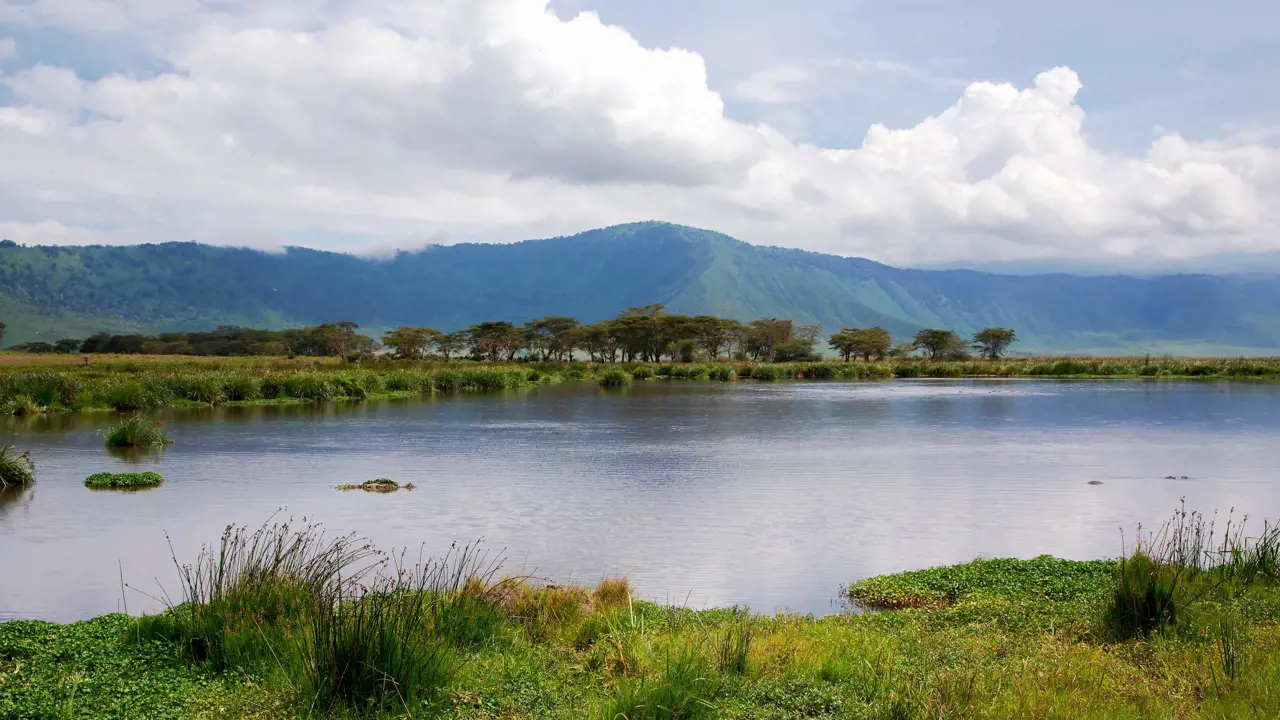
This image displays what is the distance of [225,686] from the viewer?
23.1 feet

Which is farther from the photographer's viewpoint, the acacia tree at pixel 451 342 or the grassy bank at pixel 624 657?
the acacia tree at pixel 451 342

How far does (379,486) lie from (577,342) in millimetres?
85792

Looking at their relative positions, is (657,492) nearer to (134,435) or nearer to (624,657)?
(624,657)

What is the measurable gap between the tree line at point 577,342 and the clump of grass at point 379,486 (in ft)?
220

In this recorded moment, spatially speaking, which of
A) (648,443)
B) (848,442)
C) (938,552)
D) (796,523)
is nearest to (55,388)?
(648,443)

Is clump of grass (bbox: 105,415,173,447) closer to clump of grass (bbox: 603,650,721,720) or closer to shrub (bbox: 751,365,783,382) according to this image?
clump of grass (bbox: 603,650,721,720)

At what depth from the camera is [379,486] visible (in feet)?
63.4

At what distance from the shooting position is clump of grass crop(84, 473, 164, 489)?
62.4 ft

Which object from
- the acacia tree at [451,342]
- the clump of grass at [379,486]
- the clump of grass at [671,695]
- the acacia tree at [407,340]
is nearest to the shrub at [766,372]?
the acacia tree at [407,340]

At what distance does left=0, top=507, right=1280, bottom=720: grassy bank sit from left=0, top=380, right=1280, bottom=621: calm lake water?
2.40 m

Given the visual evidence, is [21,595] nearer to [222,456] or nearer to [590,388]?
[222,456]

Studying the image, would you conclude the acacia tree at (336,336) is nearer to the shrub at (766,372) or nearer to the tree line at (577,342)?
the tree line at (577,342)

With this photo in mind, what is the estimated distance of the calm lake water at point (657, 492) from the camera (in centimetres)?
1278

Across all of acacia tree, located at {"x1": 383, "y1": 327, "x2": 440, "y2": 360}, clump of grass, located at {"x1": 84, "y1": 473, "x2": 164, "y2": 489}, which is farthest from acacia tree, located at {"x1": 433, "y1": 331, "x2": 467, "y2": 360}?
clump of grass, located at {"x1": 84, "y1": 473, "x2": 164, "y2": 489}
